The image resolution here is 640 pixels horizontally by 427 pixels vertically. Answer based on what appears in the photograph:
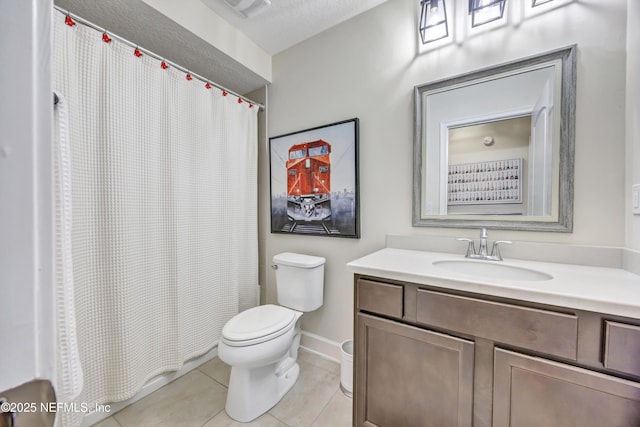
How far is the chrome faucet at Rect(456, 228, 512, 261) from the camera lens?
3.90 ft

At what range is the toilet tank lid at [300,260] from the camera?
1656 millimetres

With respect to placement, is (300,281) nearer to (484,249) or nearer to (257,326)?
(257,326)

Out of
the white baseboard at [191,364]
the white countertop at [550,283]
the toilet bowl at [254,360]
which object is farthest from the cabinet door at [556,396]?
the white baseboard at [191,364]

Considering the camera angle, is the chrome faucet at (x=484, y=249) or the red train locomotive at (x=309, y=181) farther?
the red train locomotive at (x=309, y=181)

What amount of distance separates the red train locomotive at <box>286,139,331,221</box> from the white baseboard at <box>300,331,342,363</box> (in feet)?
2.94

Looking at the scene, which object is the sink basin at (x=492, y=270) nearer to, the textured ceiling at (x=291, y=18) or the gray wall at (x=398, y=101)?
the gray wall at (x=398, y=101)

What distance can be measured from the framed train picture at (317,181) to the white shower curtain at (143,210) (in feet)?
1.05

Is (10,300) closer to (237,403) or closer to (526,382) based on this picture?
(526,382)

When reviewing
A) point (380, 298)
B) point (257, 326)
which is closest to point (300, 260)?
point (257, 326)

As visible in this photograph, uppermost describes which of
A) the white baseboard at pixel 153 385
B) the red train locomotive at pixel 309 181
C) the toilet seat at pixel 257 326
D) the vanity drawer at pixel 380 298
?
the red train locomotive at pixel 309 181

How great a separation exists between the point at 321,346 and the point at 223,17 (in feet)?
7.90

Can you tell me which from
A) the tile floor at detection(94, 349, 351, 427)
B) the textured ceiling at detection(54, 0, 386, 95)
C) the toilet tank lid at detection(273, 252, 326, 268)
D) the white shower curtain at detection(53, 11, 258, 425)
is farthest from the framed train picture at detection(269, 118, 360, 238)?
the tile floor at detection(94, 349, 351, 427)

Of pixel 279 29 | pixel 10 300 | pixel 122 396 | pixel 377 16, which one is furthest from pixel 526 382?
pixel 279 29

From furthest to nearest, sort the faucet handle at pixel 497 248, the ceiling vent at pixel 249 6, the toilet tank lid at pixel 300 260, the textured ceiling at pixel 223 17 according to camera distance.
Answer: the toilet tank lid at pixel 300 260 < the ceiling vent at pixel 249 6 < the textured ceiling at pixel 223 17 < the faucet handle at pixel 497 248
